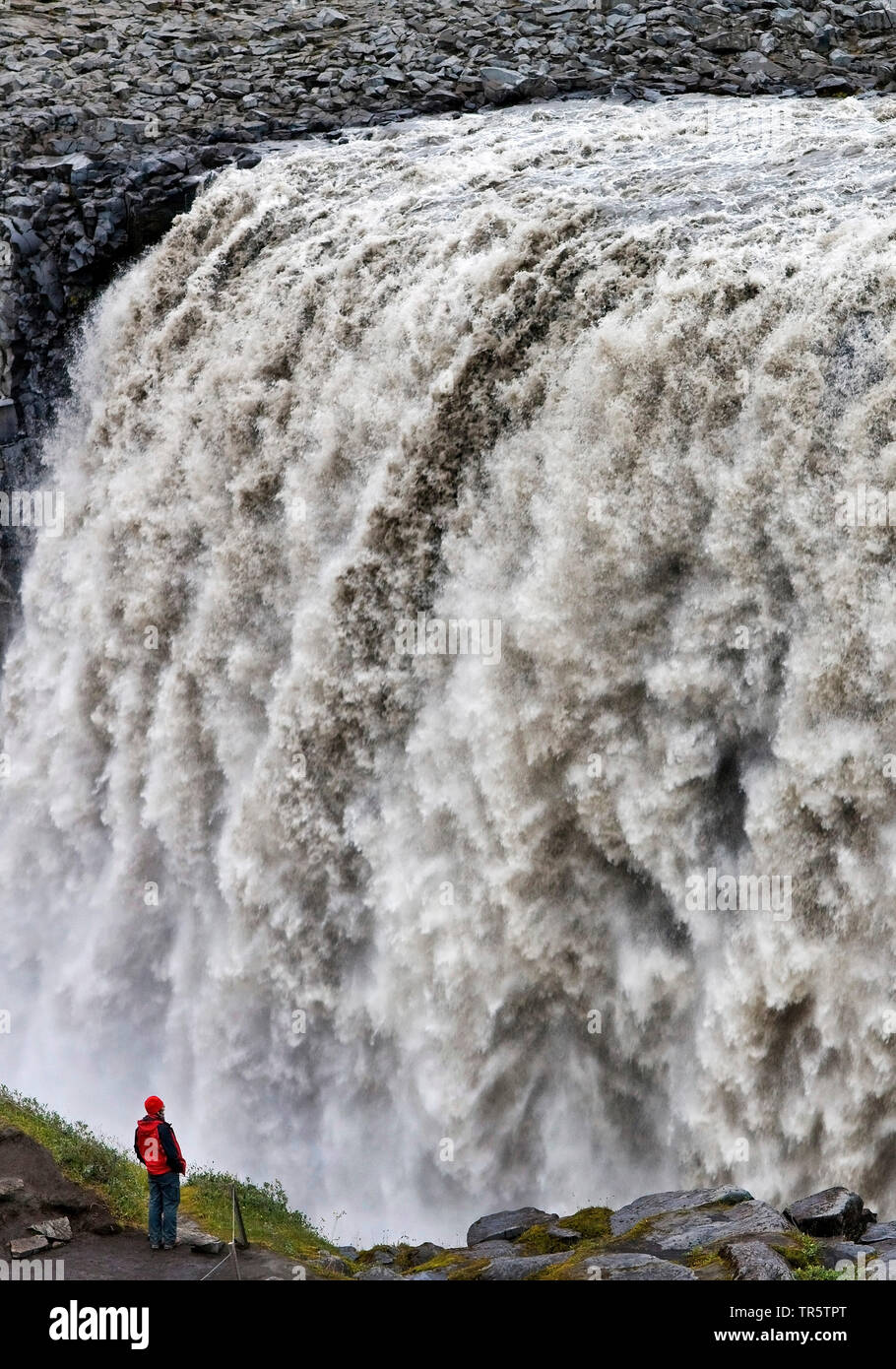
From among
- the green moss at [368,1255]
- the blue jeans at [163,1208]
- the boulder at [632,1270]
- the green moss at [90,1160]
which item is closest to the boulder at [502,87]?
the green moss at [90,1160]

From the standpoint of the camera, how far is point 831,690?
13.0 meters

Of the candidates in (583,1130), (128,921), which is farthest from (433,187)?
(583,1130)

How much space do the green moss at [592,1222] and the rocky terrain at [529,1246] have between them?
0.06 ft

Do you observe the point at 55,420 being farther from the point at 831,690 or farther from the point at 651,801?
the point at 831,690

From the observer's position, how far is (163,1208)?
13.1 meters

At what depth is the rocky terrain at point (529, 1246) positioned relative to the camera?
10680 mm

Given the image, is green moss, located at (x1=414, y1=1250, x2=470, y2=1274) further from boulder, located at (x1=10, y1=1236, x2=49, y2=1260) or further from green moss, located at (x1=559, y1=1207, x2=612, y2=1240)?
boulder, located at (x1=10, y1=1236, x2=49, y2=1260)

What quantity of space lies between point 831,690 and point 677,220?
20.3 ft

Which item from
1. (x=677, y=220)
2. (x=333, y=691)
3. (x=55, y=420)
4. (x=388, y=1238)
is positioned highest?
(x=55, y=420)

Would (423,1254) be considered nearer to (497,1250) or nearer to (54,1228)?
(497,1250)

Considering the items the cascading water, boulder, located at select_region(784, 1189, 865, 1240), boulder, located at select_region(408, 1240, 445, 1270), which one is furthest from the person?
boulder, located at select_region(784, 1189, 865, 1240)

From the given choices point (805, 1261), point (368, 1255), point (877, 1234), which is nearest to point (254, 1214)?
point (368, 1255)

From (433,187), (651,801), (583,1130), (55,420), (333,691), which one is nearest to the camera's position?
(651,801)

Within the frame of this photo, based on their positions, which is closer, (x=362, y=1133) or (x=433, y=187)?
(x=362, y=1133)
